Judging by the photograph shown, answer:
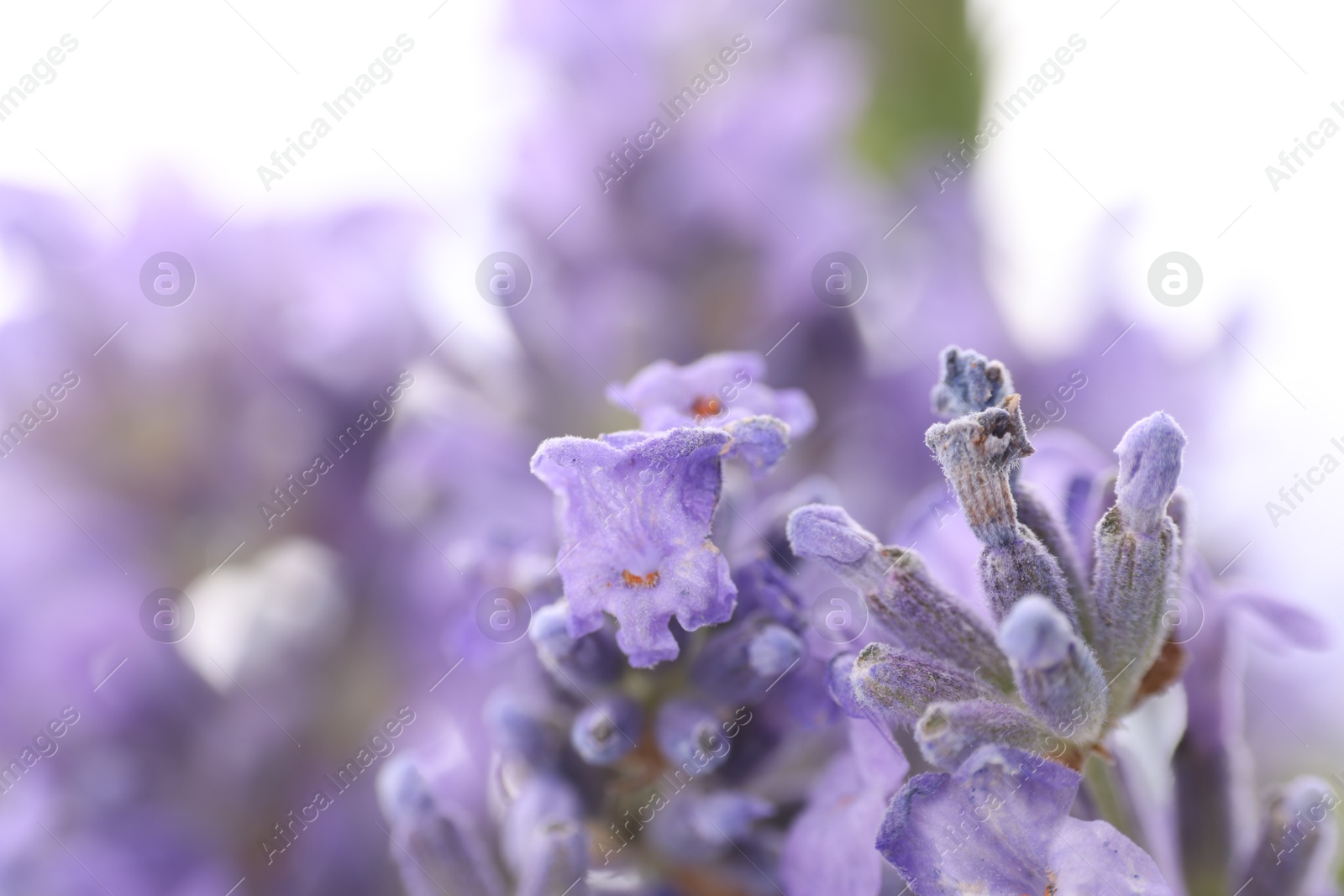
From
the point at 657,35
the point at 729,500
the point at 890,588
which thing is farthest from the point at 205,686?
the point at 657,35

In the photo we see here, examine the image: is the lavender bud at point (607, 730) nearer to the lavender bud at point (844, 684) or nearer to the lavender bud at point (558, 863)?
the lavender bud at point (558, 863)

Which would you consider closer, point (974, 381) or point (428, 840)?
point (974, 381)

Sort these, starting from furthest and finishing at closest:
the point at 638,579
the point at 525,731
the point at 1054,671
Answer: the point at 525,731
the point at 638,579
the point at 1054,671

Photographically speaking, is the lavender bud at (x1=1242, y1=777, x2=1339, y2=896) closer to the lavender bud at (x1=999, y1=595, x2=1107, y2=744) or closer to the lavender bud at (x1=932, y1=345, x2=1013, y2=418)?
the lavender bud at (x1=999, y1=595, x2=1107, y2=744)

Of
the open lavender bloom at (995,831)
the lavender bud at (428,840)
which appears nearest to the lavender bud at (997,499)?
the open lavender bloom at (995,831)

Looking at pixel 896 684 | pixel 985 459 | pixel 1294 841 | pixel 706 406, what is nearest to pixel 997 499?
pixel 985 459

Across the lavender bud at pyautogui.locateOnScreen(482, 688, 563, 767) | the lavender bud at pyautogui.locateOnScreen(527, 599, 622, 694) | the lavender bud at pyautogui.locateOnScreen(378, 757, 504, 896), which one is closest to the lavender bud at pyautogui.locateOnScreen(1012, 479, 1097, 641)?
the lavender bud at pyautogui.locateOnScreen(527, 599, 622, 694)

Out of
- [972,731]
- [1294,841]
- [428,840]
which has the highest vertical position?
[428,840]

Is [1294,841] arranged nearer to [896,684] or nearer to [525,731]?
[896,684]
